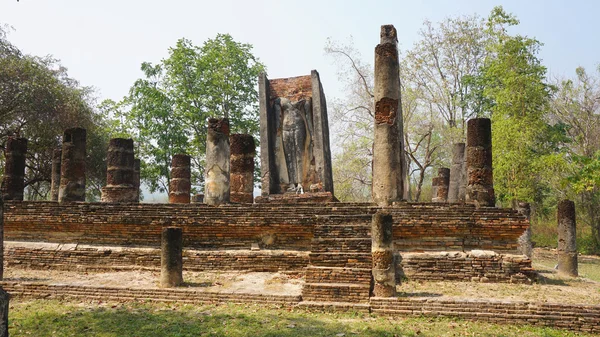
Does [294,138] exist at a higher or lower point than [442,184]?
higher

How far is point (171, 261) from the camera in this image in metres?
8.23

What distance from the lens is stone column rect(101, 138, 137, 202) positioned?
14906 mm

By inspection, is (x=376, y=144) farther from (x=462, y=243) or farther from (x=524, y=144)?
(x=524, y=144)

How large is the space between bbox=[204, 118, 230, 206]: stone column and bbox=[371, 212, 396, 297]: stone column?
578 centimetres

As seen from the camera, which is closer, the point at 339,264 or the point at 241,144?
the point at 339,264

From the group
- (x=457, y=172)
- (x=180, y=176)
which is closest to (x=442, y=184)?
(x=457, y=172)

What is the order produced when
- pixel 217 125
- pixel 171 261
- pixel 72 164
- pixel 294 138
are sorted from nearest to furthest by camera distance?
pixel 171 261 → pixel 217 125 → pixel 72 164 → pixel 294 138

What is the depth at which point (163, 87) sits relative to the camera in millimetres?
26484

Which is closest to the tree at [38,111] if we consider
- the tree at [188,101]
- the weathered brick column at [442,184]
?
the tree at [188,101]

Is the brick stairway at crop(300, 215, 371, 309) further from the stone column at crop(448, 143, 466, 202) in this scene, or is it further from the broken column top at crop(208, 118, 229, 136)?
the stone column at crop(448, 143, 466, 202)

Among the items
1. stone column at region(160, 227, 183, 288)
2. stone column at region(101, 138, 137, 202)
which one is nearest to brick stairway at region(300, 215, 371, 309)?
stone column at region(160, 227, 183, 288)

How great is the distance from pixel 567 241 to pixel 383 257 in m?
7.23

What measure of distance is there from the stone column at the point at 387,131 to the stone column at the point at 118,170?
26.7 ft

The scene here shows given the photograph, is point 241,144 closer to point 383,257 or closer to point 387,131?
point 387,131
